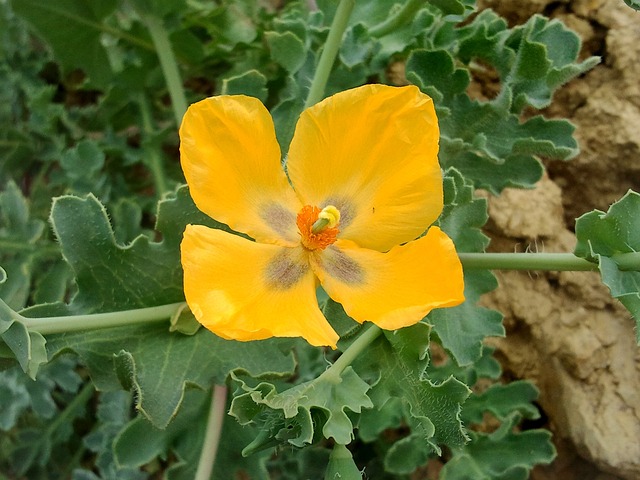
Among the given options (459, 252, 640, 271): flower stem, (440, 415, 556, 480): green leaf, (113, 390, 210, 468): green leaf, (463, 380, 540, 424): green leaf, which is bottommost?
(440, 415, 556, 480): green leaf

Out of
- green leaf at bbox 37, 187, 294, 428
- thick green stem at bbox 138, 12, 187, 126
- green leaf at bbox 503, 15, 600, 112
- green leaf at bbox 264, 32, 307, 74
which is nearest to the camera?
green leaf at bbox 37, 187, 294, 428

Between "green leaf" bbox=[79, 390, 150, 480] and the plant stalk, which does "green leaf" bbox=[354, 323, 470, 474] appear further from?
"green leaf" bbox=[79, 390, 150, 480]

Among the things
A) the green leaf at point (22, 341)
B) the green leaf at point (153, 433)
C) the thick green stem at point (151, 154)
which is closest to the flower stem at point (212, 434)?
the green leaf at point (153, 433)

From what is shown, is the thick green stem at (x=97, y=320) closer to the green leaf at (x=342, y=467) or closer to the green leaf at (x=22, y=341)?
the green leaf at (x=22, y=341)

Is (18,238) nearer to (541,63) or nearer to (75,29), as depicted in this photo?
(75,29)

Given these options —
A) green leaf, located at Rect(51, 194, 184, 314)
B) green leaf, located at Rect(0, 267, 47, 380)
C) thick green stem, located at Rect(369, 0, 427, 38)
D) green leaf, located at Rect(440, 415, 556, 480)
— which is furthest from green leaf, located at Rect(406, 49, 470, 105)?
green leaf, located at Rect(0, 267, 47, 380)

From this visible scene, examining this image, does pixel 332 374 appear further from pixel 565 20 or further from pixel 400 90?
pixel 565 20
